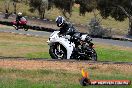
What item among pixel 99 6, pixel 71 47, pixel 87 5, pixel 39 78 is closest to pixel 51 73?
pixel 39 78

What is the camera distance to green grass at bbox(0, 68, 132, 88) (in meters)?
10.6

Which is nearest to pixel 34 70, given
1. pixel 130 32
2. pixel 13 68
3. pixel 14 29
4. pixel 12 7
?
pixel 13 68

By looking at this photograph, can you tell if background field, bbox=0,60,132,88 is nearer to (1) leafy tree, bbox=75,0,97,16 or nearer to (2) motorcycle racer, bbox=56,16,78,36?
(2) motorcycle racer, bbox=56,16,78,36

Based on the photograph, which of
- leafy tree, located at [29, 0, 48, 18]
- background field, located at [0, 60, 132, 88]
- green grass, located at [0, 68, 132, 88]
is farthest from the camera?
leafy tree, located at [29, 0, 48, 18]

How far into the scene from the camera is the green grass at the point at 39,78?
10602 mm

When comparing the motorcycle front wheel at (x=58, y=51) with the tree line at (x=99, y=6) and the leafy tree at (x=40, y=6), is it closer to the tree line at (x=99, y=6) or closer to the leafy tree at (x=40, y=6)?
the tree line at (x=99, y=6)

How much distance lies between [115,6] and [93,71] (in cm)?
5322

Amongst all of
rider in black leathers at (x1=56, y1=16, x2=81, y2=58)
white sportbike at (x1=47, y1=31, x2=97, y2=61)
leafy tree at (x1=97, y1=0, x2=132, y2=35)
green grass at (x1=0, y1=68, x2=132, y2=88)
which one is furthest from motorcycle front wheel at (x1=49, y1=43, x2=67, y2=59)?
leafy tree at (x1=97, y1=0, x2=132, y2=35)

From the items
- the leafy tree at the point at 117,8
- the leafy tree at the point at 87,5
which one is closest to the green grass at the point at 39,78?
the leafy tree at the point at 117,8

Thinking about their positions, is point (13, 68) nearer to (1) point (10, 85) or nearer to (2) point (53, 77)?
(2) point (53, 77)

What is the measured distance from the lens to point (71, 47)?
18594mm

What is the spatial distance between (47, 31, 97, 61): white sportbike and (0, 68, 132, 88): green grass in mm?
5087

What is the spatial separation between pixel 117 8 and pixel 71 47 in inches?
1927

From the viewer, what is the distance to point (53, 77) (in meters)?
12.1
